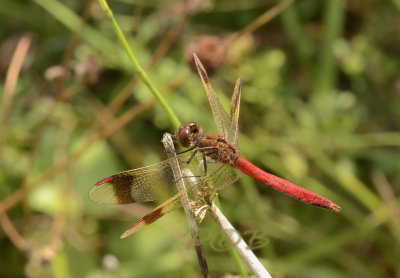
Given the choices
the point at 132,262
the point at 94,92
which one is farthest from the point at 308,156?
the point at 94,92

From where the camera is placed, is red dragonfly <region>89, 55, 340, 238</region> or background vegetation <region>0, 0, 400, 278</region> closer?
red dragonfly <region>89, 55, 340, 238</region>

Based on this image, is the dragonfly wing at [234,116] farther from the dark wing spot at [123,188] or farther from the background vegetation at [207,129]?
the background vegetation at [207,129]

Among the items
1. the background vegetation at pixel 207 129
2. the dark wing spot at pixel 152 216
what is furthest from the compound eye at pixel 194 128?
the background vegetation at pixel 207 129

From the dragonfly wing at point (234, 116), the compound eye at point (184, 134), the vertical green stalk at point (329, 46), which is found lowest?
the compound eye at point (184, 134)

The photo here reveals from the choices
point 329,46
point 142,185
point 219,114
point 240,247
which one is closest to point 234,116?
point 219,114

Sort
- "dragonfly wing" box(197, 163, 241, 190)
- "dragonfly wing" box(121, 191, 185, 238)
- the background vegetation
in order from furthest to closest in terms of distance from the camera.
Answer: the background vegetation → "dragonfly wing" box(197, 163, 241, 190) → "dragonfly wing" box(121, 191, 185, 238)

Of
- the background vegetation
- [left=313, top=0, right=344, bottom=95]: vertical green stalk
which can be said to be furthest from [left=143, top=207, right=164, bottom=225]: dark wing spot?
[left=313, top=0, right=344, bottom=95]: vertical green stalk

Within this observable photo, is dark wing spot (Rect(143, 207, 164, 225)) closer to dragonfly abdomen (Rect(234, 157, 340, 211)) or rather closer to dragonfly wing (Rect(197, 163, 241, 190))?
dragonfly wing (Rect(197, 163, 241, 190))
